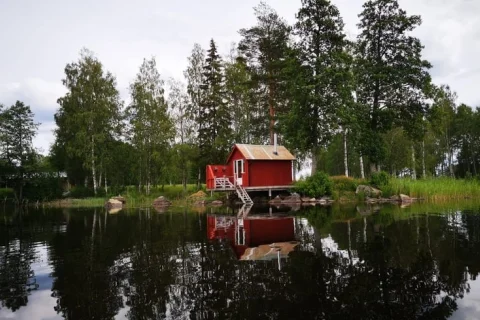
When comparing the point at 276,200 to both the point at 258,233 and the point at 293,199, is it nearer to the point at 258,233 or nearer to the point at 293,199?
the point at 293,199

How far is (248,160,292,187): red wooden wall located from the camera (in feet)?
99.6

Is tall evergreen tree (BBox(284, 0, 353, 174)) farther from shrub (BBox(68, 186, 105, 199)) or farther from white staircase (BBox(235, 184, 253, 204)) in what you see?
shrub (BBox(68, 186, 105, 199))

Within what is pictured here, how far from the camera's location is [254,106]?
36844 mm

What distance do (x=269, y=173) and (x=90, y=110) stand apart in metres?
20.9

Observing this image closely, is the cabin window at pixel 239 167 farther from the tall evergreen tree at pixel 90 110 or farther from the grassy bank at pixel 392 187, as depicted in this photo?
the tall evergreen tree at pixel 90 110

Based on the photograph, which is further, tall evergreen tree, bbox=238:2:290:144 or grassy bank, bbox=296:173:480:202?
tall evergreen tree, bbox=238:2:290:144

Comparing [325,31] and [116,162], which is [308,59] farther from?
[116,162]

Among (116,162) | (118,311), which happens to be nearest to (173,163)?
(116,162)

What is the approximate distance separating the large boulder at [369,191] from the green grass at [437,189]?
0.53 m

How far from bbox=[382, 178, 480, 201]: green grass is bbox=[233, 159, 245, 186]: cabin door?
11.8 m

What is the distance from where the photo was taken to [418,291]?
20.6 feet

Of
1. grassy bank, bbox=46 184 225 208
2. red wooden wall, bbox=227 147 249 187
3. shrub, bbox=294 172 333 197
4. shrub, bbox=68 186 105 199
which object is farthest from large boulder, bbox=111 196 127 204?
shrub, bbox=294 172 333 197

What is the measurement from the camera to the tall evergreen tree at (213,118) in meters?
35.1

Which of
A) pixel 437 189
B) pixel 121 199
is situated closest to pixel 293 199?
pixel 437 189
